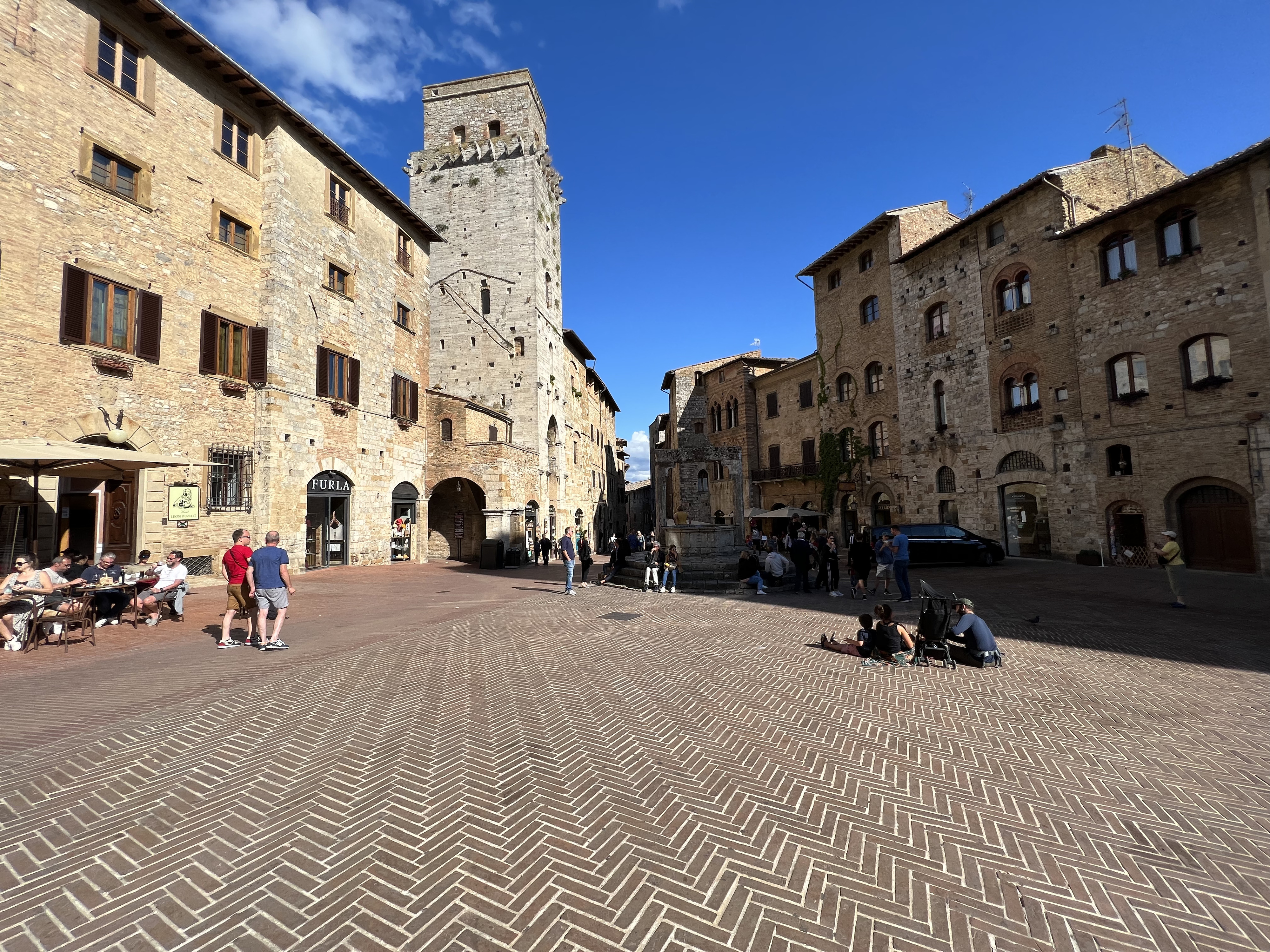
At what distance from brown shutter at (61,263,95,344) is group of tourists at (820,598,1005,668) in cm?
1615

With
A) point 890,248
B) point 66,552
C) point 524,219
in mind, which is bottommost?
point 66,552

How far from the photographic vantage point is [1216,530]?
50.8 ft

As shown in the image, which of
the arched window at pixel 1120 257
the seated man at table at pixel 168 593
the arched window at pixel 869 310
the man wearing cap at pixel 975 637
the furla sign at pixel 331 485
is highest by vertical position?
the arched window at pixel 869 310

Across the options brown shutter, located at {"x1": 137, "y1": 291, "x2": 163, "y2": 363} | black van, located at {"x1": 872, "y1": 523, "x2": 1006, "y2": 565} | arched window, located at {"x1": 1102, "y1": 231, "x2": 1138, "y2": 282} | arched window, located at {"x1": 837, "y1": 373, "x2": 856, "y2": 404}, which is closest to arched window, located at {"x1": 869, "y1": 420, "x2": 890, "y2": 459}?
arched window, located at {"x1": 837, "y1": 373, "x2": 856, "y2": 404}

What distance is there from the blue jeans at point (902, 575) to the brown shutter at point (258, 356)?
1723 cm

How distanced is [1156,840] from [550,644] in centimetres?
652

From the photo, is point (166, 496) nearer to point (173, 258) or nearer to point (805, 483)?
point (173, 258)

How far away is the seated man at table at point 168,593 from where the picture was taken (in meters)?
9.45

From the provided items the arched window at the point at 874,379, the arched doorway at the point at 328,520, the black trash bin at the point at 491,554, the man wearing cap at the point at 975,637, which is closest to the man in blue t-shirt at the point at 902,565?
the man wearing cap at the point at 975,637

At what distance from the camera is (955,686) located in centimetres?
627

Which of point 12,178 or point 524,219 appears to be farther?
point 524,219

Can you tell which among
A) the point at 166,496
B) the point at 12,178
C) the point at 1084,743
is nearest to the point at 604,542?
the point at 166,496

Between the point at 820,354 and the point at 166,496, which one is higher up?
the point at 820,354

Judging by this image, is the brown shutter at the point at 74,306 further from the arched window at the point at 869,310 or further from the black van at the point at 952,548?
the arched window at the point at 869,310
